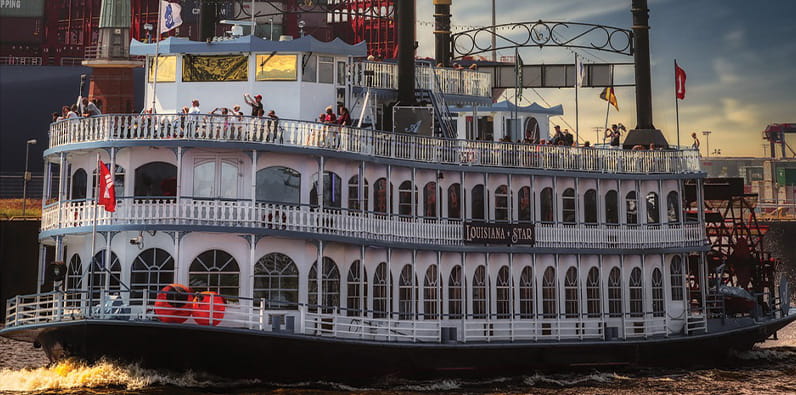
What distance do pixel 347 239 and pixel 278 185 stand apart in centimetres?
226

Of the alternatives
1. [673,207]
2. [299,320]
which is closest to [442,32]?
[673,207]

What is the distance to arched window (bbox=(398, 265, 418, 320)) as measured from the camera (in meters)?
29.2

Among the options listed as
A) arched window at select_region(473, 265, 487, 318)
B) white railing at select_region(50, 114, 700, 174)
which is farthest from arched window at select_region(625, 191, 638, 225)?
arched window at select_region(473, 265, 487, 318)

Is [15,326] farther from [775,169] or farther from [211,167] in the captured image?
[775,169]

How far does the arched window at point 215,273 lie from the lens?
26.0 meters

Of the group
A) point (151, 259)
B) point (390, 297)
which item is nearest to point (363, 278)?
point (390, 297)

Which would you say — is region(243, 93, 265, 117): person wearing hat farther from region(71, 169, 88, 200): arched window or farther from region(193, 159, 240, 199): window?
region(71, 169, 88, 200): arched window

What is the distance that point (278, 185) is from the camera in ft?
89.0

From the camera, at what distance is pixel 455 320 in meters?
29.9

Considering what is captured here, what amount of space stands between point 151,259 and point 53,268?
258 cm

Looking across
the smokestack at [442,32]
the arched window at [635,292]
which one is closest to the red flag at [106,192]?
the arched window at [635,292]

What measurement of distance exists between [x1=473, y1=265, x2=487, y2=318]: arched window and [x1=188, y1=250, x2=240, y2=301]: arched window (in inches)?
309

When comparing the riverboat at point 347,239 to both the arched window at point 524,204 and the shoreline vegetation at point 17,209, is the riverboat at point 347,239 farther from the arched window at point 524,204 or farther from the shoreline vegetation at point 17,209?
the shoreline vegetation at point 17,209

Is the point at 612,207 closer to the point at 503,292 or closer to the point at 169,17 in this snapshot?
the point at 503,292
